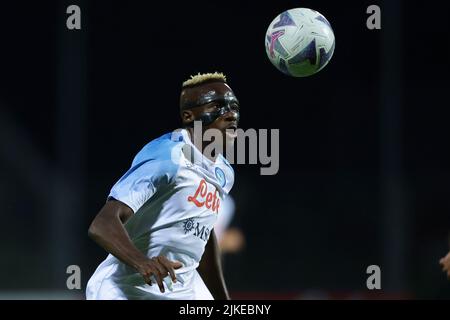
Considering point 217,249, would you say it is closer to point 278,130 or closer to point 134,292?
point 134,292

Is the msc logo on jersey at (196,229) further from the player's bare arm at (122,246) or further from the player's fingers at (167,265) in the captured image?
the player's fingers at (167,265)

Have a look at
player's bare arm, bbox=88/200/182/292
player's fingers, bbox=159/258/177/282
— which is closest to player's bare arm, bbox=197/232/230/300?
player's bare arm, bbox=88/200/182/292

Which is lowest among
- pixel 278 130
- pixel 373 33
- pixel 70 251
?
pixel 70 251

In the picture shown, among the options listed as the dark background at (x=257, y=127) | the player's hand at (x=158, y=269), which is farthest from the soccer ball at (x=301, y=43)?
the dark background at (x=257, y=127)

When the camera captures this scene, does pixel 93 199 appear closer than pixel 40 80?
Yes

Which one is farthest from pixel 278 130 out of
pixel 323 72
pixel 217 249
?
pixel 217 249

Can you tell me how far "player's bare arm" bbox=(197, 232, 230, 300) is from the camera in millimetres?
6203

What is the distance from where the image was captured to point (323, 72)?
1612 centimetres

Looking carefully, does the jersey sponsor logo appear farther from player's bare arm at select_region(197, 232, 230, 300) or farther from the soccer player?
player's bare arm at select_region(197, 232, 230, 300)

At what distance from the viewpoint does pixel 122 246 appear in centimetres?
504

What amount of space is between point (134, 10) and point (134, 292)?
12.4 m

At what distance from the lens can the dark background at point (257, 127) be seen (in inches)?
524

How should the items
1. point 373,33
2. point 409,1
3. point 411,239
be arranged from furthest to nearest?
point 409,1, point 373,33, point 411,239

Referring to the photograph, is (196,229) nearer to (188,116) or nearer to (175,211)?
(175,211)
